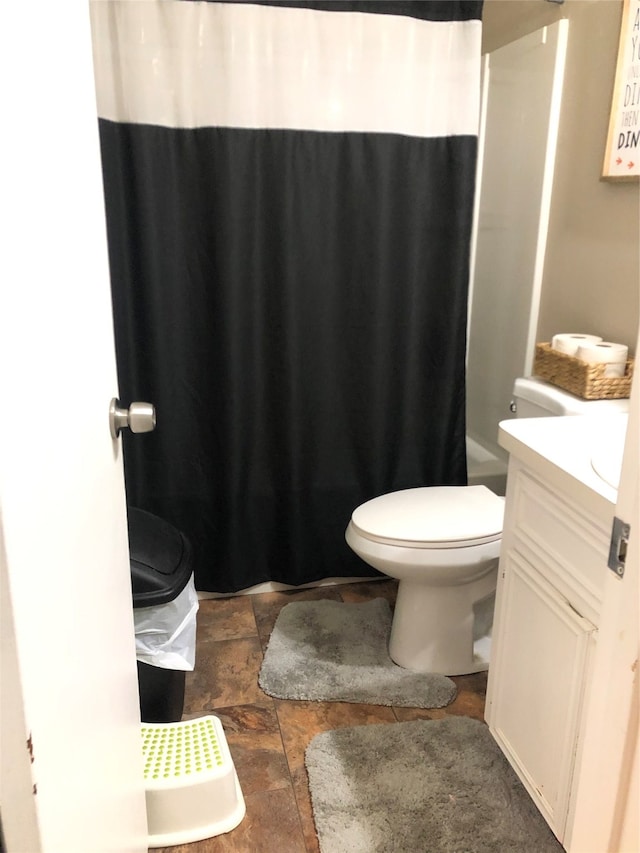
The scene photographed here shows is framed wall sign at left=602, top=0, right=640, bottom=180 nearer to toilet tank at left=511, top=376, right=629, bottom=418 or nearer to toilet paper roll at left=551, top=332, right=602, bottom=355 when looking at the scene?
toilet paper roll at left=551, top=332, right=602, bottom=355

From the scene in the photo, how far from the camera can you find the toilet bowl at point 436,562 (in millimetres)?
1814

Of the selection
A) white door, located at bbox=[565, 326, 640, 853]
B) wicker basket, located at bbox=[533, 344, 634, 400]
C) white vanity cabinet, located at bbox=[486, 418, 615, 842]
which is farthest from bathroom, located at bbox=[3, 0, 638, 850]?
white vanity cabinet, located at bbox=[486, 418, 615, 842]

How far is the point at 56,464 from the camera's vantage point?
0.70 meters

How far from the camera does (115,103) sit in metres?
1.92

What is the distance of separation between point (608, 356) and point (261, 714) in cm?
126

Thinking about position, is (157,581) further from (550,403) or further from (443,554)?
(550,403)

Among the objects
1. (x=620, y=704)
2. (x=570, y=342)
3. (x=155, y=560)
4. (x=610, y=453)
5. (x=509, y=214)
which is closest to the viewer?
(x=620, y=704)

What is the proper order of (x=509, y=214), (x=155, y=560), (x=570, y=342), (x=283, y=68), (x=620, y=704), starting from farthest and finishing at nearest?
(x=509, y=214) < (x=283, y=68) < (x=570, y=342) < (x=155, y=560) < (x=620, y=704)

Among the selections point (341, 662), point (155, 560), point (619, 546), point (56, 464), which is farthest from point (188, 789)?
point (619, 546)

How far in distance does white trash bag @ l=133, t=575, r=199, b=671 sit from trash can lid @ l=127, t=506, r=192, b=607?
32mm

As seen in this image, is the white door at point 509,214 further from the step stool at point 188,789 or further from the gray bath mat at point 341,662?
the step stool at point 188,789

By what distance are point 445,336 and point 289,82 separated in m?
0.88

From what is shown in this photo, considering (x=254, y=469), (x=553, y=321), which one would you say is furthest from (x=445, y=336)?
(x=254, y=469)

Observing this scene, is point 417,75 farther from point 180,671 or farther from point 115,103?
point 180,671
